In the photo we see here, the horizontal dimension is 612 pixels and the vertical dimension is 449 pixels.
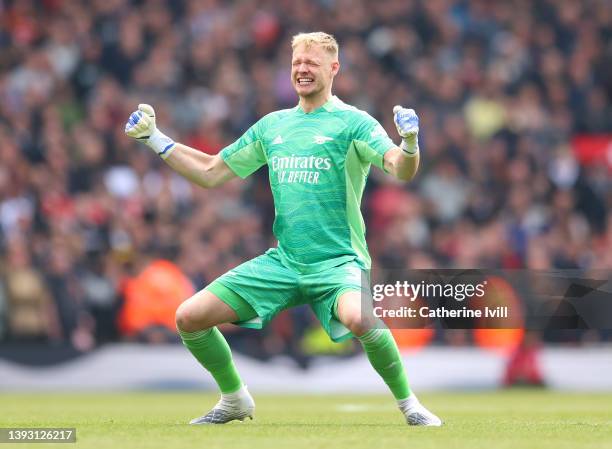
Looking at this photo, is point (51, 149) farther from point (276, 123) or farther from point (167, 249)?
point (276, 123)

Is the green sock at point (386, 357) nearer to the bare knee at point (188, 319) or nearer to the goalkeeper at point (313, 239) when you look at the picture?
the goalkeeper at point (313, 239)

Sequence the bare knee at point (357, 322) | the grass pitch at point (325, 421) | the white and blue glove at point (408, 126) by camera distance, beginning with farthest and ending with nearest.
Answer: the bare knee at point (357, 322) → the white and blue glove at point (408, 126) → the grass pitch at point (325, 421)

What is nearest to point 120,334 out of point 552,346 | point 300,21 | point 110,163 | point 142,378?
point 142,378

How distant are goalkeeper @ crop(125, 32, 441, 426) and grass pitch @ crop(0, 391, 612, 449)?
53cm

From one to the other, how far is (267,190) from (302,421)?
8.93m

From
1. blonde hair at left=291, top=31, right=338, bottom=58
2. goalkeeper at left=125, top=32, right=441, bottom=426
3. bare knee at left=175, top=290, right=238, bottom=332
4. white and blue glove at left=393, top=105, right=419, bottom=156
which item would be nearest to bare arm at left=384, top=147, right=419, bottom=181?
white and blue glove at left=393, top=105, right=419, bottom=156

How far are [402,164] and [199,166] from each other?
5.48 feet

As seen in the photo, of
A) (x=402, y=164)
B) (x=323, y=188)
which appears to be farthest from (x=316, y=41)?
(x=402, y=164)

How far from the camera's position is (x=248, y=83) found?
65.7 ft

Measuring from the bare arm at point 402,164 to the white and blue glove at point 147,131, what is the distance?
167cm

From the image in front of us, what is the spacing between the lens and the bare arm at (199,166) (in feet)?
31.0

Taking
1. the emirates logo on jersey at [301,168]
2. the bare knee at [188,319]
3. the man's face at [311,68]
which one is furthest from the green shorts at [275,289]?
the man's face at [311,68]

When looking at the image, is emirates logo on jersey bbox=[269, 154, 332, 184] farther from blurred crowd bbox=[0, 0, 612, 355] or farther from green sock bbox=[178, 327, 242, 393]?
blurred crowd bbox=[0, 0, 612, 355]

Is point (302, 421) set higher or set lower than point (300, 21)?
lower
